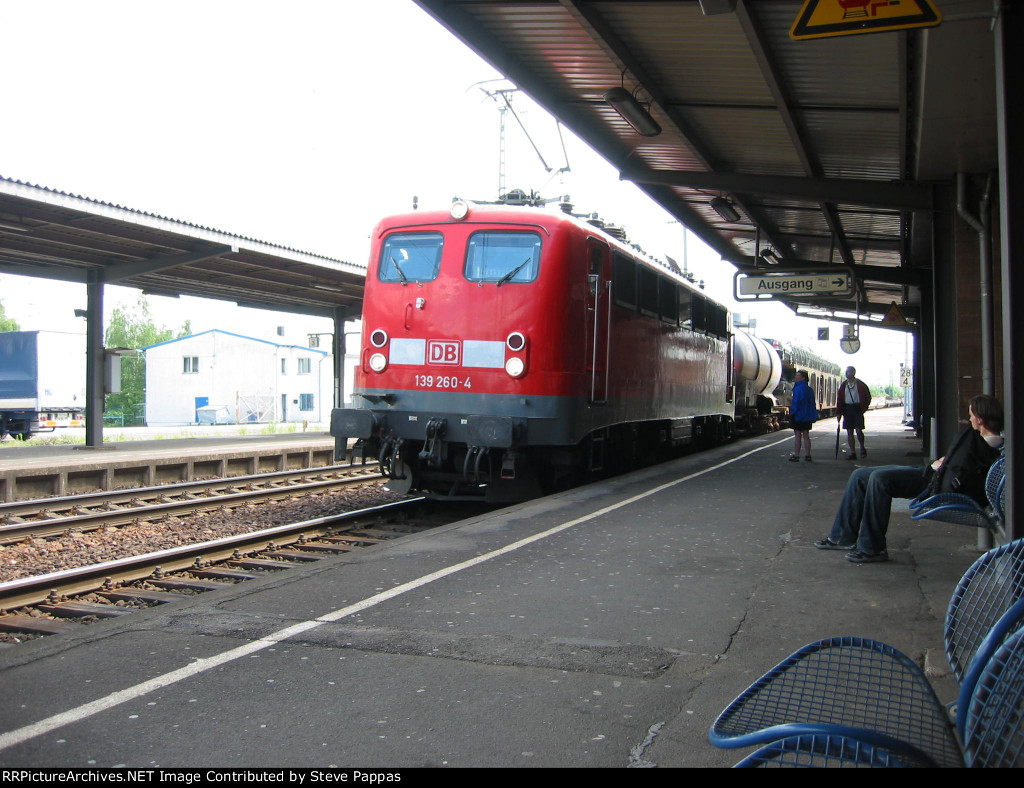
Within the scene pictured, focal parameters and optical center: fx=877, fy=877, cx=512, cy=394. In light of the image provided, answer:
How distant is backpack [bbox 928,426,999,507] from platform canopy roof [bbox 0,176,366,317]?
11746 mm

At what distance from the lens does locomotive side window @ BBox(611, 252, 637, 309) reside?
10891mm

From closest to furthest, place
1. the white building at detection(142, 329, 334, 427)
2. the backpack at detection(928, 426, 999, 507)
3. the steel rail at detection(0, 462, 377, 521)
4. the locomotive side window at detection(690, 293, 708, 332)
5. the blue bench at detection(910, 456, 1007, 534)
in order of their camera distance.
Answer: the blue bench at detection(910, 456, 1007, 534)
the backpack at detection(928, 426, 999, 507)
the steel rail at detection(0, 462, 377, 521)
the locomotive side window at detection(690, 293, 708, 332)
the white building at detection(142, 329, 334, 427)

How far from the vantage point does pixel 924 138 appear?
8344mm

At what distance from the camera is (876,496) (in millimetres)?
6441

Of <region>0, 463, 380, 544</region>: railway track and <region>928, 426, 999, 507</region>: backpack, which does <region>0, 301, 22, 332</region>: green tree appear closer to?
<region>0, 463, 380, 544</region>: railway track

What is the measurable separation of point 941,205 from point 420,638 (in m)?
8.62

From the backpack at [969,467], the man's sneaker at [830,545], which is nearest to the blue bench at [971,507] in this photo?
the backpack at [969,467]

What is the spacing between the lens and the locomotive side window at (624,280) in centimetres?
1089

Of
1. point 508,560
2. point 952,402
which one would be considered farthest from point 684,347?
point 508,560

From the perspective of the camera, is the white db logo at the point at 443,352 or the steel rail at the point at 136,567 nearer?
the steel rail at the point at 136,567

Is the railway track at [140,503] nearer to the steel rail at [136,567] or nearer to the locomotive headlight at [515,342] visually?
the steel rail at [136,567]

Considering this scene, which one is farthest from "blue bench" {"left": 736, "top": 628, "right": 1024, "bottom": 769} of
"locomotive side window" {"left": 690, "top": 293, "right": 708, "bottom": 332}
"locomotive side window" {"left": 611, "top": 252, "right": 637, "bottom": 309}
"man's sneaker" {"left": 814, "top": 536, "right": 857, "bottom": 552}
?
"locomotive side window" {"left": 690, "top": 293, "right": 708, "bottom": 332}

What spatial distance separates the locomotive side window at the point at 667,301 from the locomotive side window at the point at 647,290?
25cm
